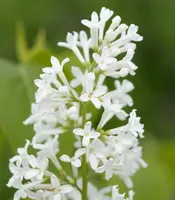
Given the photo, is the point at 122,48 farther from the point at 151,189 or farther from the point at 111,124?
the point at 111,124

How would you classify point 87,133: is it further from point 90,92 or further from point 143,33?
point 143,33

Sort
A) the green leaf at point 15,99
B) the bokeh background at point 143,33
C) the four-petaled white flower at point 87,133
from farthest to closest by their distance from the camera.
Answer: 1. the bokeh background at point 143,33
2. the green leaf at point 15,99
3. the four-petaled white flower at point 87,133

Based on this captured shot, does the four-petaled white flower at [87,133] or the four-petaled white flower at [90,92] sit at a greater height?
the four-petaled white flower at [90,92]

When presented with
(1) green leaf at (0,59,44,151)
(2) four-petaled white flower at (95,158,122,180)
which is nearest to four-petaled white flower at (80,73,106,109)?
(2) four-petaled white flower at (95,158,122,180)

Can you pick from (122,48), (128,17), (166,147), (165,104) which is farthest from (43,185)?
(165,104)

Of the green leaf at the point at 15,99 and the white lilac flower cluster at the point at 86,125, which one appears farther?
the green leaf at the point at 15,99

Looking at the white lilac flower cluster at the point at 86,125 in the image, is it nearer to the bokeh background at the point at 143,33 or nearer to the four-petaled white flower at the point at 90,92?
the four-petaled white flower at the point at 90,92

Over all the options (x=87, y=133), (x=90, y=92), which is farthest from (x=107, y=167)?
(x=90, y=92)

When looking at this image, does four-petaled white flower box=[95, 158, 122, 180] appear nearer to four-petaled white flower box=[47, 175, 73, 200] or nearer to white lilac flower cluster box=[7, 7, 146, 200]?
white lilac flower cluster box=[7, 7, 146, 200]

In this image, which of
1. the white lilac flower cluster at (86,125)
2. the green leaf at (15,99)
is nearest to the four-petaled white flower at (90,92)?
the white lilac flower cluster at (86,125)
